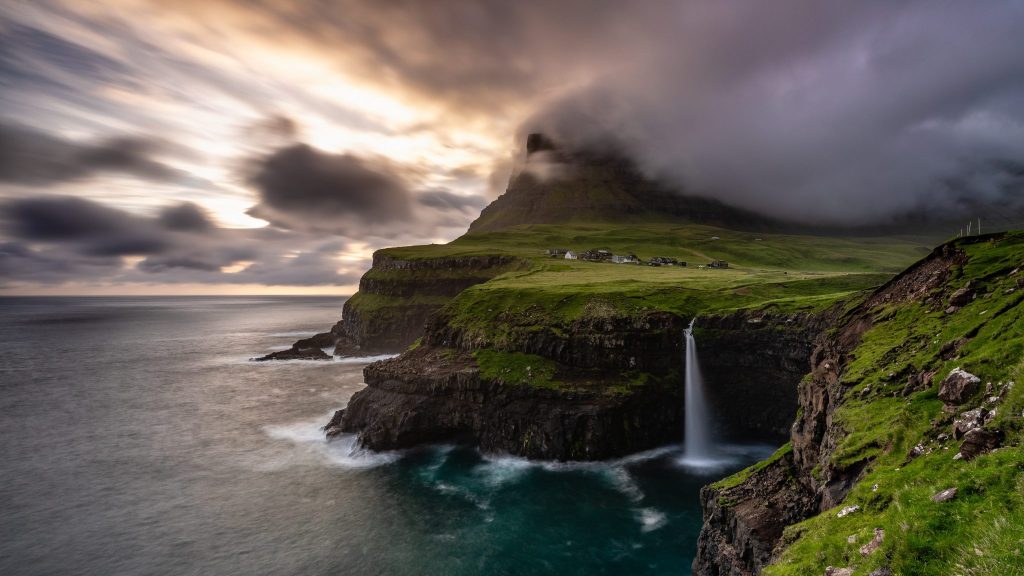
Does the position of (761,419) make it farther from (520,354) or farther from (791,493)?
(791,493)

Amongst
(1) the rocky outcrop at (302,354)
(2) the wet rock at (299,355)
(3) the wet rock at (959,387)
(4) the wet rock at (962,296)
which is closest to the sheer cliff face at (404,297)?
(2) the wet rock at (299,355)

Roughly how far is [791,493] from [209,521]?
2160 inches

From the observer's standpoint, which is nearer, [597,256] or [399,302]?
[399,302]

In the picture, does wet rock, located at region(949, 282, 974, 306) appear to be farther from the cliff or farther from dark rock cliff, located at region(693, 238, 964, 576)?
dark rock cliff, located at region(693, 238, 964, 576)

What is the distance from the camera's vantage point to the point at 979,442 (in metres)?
12.1

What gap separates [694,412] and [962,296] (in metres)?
46.4

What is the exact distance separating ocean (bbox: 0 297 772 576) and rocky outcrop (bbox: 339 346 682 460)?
2128 millimetres

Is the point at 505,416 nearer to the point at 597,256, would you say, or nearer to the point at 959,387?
the point at 959,387

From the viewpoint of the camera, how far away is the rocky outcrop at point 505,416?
58.9m

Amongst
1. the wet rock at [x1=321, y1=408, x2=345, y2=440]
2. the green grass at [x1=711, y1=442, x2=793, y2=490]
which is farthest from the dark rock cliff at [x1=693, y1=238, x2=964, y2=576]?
the wet rock at [x1=321, y1=408, x2=345, y2=440]

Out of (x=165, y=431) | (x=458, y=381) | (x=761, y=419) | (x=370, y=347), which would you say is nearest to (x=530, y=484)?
(x=458, y=381)

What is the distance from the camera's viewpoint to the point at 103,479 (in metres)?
57.2

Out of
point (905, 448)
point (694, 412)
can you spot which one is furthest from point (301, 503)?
point (905, 448)

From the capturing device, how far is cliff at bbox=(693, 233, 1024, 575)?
406 inches
